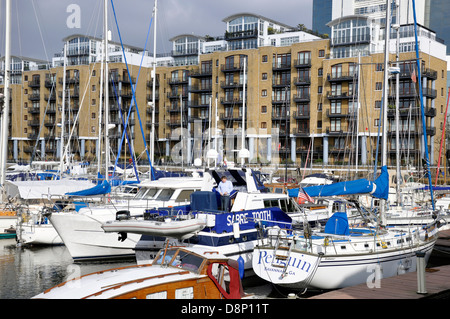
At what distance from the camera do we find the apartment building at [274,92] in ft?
199

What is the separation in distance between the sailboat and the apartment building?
38.1 meters

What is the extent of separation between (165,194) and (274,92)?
50.0 metres

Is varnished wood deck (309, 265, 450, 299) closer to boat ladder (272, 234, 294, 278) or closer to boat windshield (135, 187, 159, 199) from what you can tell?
boat ladder (272, 234, 294, 278)

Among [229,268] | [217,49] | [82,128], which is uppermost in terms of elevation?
[217,49]

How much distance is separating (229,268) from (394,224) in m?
12.2

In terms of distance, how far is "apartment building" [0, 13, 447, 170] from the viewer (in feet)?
199

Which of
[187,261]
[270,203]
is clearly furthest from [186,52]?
[187,261]

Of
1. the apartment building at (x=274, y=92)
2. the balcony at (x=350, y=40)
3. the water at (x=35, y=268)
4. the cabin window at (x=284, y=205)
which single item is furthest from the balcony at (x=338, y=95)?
the water at (x=35, y=268)

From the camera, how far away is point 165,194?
21.4 metres

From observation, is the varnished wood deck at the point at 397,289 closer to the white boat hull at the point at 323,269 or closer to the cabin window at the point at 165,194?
the white boat hull at the point at 323,269

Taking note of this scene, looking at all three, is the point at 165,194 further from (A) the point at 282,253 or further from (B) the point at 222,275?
(B) the point at 222,275

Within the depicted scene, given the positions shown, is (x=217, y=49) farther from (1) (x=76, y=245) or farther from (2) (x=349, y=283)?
(2) (x=349, y=283)

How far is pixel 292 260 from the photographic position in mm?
14453
